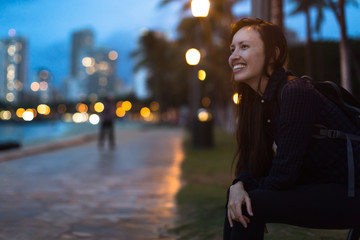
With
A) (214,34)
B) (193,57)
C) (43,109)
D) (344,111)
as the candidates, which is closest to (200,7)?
(193,57)

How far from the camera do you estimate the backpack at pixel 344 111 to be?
1573 mm

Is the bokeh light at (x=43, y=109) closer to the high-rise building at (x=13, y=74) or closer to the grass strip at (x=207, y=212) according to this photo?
the high-rise building at (x=13, y=74)

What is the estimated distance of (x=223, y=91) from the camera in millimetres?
36656

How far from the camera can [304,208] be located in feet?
5.31

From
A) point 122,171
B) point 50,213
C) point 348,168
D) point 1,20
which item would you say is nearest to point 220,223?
point 50,213

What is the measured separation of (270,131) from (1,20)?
26.8ft

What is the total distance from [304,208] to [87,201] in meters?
3.83

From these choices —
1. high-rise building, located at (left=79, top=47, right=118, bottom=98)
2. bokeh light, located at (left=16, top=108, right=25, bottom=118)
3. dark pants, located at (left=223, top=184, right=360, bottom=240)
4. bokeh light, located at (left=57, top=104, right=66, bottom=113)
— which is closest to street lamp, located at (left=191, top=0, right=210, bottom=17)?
dark pants, located at (left=223, top=184, right=360, bottom=240)

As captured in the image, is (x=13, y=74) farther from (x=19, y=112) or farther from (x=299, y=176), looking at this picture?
(x=299, y=176)

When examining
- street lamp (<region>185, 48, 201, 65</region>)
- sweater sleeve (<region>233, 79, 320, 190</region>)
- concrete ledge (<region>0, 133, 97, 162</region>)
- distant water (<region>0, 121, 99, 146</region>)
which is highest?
street lamp (<region>185, 48, 201, 65</region>)

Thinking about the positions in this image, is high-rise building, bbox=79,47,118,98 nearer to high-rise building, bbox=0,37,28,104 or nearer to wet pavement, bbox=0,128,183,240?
high-rise building, bbox=0,37,28,104

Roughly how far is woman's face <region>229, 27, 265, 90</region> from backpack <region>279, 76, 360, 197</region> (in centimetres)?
21

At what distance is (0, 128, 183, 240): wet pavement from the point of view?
3.60 m

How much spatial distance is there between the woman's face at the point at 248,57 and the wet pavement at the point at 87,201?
1.91 metres
